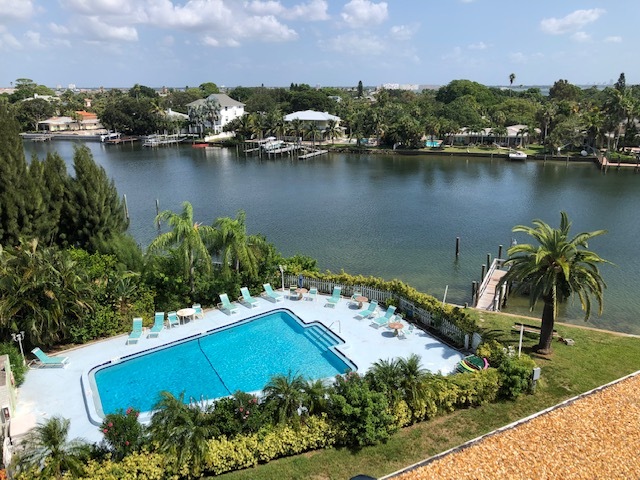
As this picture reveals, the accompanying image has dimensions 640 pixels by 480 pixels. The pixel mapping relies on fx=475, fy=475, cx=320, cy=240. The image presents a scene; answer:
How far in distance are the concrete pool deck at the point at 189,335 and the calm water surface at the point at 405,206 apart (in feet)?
27.5

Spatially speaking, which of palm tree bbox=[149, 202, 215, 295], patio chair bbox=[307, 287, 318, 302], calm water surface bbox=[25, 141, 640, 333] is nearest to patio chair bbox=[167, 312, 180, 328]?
palm tree bbox=[149, 202, 215, 295]

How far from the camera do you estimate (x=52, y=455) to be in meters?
10.6

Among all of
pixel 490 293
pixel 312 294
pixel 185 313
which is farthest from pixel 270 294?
pixel 490 293

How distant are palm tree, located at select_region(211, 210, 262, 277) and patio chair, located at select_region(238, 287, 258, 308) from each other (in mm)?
817

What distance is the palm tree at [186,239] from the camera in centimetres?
1956

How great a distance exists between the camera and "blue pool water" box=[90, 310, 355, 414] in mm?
15609

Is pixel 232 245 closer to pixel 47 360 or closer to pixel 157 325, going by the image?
pixel 157 325

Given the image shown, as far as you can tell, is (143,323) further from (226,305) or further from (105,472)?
(105,472)

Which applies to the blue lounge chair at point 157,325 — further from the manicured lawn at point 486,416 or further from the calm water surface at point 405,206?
the calm water surface at point 405,206

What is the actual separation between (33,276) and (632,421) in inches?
727

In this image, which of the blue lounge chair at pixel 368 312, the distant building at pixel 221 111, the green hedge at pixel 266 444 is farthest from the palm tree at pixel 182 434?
the distant building at pixel 221 111

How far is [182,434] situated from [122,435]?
1418 mm

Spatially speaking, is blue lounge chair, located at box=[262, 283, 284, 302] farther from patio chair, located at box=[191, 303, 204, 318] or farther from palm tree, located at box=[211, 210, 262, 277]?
patio chair, located at box=[191, 303, 204, 318]

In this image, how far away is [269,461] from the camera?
37.8 ft
